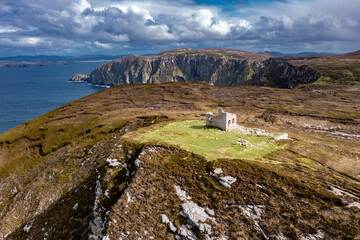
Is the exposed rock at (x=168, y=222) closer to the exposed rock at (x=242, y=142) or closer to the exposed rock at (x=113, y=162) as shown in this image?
the exposed rock at (x=113, y=162)

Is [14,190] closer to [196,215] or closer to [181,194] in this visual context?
[181,194]

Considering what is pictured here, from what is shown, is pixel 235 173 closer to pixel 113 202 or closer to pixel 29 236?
pixel 113 202

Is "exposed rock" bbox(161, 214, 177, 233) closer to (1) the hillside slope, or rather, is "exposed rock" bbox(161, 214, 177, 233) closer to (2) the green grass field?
(1) the hillside slope

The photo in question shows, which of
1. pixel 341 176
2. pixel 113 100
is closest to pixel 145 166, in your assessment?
pixel 341 176

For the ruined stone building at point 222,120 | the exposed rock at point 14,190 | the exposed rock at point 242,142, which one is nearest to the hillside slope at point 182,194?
the exposed rock at point 14,190

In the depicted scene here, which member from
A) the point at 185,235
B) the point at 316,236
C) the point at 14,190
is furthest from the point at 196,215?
the point at 14,190

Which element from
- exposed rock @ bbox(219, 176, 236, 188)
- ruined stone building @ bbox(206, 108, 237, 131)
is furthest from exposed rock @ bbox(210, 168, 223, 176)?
ruined stone building @ bbox(206, 108, 237, 131)
